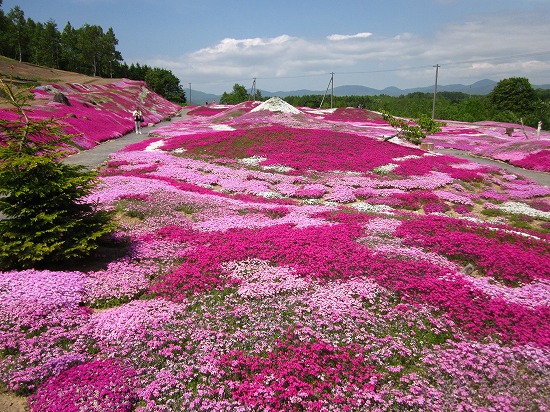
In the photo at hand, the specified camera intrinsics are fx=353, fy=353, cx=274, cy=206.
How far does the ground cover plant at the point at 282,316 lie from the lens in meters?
7.57

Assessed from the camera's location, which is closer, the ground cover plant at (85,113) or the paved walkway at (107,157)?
the paved walkway at (107,157)

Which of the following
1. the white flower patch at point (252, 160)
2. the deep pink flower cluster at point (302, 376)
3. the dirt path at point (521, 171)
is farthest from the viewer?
the dirt path at point (521, 171)

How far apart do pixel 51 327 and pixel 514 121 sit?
13211cm

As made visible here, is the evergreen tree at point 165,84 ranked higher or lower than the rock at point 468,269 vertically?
higher

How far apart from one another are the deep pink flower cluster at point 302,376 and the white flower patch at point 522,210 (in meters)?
19.6

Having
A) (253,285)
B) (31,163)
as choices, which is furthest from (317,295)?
(31,163)

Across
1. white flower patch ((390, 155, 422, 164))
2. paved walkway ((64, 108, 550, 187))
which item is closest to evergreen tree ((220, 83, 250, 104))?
paved walkway ((64, 108, 550, 187))

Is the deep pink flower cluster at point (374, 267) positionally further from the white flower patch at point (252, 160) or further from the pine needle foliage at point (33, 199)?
the white flower patch at point (252, 160)

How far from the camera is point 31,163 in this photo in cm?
1030

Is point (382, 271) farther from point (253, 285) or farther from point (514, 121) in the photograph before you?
point (514, 121)

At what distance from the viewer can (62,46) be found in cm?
13650

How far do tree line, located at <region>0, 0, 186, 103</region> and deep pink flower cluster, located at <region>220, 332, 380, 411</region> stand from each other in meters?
150

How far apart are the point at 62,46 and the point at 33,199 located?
15833 centimetres

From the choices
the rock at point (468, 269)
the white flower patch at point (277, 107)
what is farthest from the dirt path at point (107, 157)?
the white flower patch at point (277, 107)
